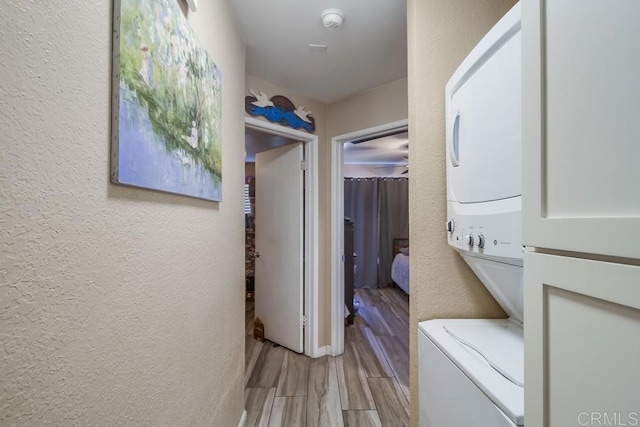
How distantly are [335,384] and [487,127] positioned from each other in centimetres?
209

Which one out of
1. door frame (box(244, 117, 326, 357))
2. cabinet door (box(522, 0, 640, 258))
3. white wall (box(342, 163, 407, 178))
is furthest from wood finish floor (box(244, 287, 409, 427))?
white wall (box(342, 163, 407, 178))

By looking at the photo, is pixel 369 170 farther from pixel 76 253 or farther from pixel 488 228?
pixel 76 253

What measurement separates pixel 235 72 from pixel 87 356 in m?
1.54

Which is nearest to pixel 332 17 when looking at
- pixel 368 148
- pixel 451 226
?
pixel 451 226

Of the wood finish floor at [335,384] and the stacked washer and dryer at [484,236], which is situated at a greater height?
the stacked washer and dryer at [484,236]

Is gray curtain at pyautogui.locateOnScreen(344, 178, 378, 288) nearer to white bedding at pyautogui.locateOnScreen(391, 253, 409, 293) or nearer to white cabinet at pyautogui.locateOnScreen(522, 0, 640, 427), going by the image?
white bedding at pyautogui.locateOnScreen(391, 253, 409, 293)

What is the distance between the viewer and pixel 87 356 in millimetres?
526

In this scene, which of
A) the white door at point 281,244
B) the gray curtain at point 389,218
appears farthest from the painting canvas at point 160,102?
the gray curtain at point 389,218

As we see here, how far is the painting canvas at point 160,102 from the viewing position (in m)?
0.60

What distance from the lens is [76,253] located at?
502mm

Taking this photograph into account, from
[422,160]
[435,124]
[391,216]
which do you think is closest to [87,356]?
[422,160]

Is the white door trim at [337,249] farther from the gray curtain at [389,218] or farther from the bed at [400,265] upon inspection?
the gray curtain at [389,218]

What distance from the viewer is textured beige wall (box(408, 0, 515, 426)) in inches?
47.7

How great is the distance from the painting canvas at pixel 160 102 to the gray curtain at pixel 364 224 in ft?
14.8
